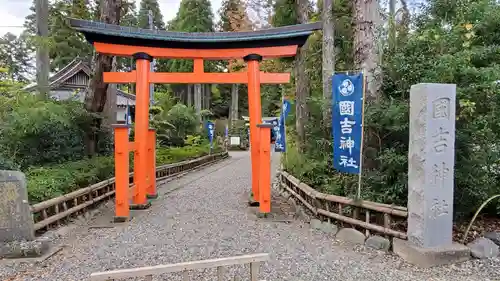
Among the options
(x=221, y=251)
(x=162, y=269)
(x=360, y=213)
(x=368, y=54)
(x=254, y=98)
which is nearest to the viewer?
(x=162, y=269)

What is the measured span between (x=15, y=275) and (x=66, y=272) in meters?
0.55

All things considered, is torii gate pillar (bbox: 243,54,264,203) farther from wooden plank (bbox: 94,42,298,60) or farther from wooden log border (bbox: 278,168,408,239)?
wooden log border (bbox: 278,168,408,239)

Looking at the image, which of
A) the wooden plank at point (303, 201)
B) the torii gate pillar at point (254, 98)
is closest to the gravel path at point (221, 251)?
the wooden plank at point (303, 201)

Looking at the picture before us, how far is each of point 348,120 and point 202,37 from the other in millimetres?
4022

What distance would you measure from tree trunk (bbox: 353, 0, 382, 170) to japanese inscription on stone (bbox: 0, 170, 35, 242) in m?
5.18

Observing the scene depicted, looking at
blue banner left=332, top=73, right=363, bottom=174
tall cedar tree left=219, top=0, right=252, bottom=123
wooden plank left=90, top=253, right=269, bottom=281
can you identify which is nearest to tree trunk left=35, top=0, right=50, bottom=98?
blue banner left=332, top=73, right=363, bottom=174

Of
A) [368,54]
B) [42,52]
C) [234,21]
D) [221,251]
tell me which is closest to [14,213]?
[221,251]

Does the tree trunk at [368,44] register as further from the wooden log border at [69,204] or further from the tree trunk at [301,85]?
the wooden log border at [69,204]

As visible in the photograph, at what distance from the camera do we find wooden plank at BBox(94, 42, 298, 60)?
25.6ft

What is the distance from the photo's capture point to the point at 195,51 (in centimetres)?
826

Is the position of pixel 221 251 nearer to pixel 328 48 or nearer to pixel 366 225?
pixel 366 225

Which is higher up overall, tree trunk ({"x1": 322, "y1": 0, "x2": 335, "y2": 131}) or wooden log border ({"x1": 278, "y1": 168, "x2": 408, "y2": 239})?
tree trunk ({"x1": 322, "y1": 0, "x2": 335, "y2": 131})

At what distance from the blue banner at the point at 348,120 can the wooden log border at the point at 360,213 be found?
1.80 ft

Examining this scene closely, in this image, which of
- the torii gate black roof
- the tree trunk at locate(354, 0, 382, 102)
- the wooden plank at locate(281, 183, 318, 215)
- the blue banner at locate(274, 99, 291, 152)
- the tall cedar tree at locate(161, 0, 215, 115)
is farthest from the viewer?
the tall cedar tree at locate(161, 0, 215, 115)
